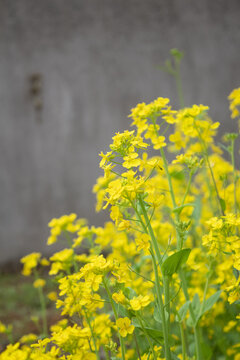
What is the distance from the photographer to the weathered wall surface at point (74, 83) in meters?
4.83

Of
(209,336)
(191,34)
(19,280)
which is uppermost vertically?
(191,34)

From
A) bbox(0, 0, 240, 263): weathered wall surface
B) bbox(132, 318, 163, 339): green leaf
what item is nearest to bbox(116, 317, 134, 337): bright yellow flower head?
bbox(132, 318, 163, 339): green leaf

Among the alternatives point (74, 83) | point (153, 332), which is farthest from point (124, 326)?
point (74, 83)

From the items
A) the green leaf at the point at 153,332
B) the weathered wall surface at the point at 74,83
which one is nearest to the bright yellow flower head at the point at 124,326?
the green leaf at the point at 153,332

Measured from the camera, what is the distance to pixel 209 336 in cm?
183

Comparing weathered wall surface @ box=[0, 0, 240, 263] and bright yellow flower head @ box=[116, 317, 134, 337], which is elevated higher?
weathered wall surface @ box=[0, 0, 240, 263]

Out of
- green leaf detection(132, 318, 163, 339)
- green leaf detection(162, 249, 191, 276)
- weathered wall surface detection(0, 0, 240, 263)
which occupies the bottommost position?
green leaf detection(132, 318, 163, 339)

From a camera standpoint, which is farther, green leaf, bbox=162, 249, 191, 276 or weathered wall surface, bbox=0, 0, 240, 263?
weathered wall surface, bbox=0, 0, 240, 263

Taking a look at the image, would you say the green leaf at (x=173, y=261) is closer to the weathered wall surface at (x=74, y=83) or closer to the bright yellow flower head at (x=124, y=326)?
the bright yellow flower head at (x=124, y=326)

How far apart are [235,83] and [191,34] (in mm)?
841

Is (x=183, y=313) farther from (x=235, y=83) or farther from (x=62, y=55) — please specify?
(x=62, y=55)

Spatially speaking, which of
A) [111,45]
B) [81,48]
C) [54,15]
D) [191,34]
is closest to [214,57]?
[191,34]

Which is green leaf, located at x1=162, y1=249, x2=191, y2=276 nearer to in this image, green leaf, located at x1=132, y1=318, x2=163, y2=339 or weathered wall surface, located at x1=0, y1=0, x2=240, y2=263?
green leaf, located at x1=132, y1=318, x2=163, y2=339

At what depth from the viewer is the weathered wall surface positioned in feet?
15.9
